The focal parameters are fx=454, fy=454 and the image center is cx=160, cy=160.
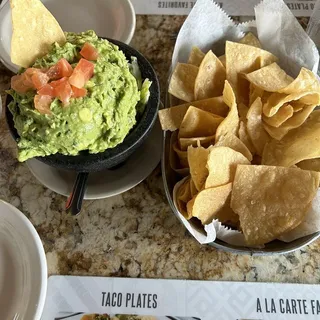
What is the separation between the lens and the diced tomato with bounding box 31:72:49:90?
816 millimetres

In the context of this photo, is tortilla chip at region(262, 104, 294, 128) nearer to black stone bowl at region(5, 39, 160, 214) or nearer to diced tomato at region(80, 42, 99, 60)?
black stone bowl at region(5, 39, 160, 214)

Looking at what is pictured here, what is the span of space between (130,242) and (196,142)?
0.27 m

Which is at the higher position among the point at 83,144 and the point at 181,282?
the point at 83,144

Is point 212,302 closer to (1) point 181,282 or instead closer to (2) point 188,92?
(1) point 181,282

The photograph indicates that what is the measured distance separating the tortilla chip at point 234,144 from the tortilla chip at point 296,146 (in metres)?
0.04

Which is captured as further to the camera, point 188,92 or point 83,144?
point 188,92

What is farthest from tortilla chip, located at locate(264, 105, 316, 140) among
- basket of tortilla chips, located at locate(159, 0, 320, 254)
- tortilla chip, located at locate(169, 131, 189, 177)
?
tortilla chip, located at locate(169, 131, 189, 177)

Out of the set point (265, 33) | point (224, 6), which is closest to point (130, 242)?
point (265, 33)

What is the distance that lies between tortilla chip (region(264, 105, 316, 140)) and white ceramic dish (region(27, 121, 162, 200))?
10.5 inches

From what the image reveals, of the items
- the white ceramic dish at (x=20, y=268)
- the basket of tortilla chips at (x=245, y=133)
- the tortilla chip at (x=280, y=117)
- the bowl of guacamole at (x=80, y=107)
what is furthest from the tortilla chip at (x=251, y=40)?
the white ceramic dish at (x=20, y=268)

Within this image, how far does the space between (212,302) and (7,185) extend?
1.83 feet

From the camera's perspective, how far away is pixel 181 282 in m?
0.96

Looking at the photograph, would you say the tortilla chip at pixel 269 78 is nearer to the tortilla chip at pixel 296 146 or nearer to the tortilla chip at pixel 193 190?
the tortilla chip at pixel 296 146

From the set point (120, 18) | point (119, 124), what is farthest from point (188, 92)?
point (120, 18)
